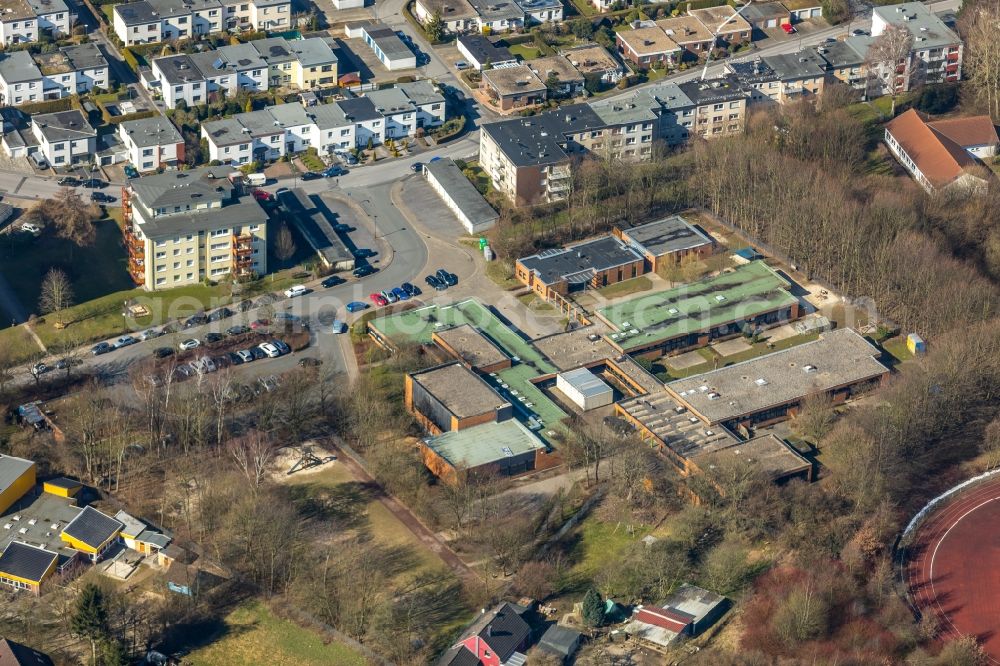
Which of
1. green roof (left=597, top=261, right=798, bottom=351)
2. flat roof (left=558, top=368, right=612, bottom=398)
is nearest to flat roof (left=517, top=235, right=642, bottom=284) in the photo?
green roof (left=597, top=261, right=798, bottom=351)

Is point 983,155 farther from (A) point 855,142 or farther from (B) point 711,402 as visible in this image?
(B) point 711,402

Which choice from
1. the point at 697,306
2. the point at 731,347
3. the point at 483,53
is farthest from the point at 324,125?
the point at 731,347

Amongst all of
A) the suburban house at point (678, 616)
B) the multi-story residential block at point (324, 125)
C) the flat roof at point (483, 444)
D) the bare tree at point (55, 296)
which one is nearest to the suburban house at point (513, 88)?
the multi-story residential block at point (324, 125)

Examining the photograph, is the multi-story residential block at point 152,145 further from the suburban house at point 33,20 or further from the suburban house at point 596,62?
the suburban house at point 596,62

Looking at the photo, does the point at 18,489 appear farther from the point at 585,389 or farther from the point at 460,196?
the point at 460,196

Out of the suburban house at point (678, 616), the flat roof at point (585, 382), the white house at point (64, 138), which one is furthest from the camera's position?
the white house at point (64, 138)

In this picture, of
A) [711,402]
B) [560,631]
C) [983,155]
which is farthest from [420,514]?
[983,155]
